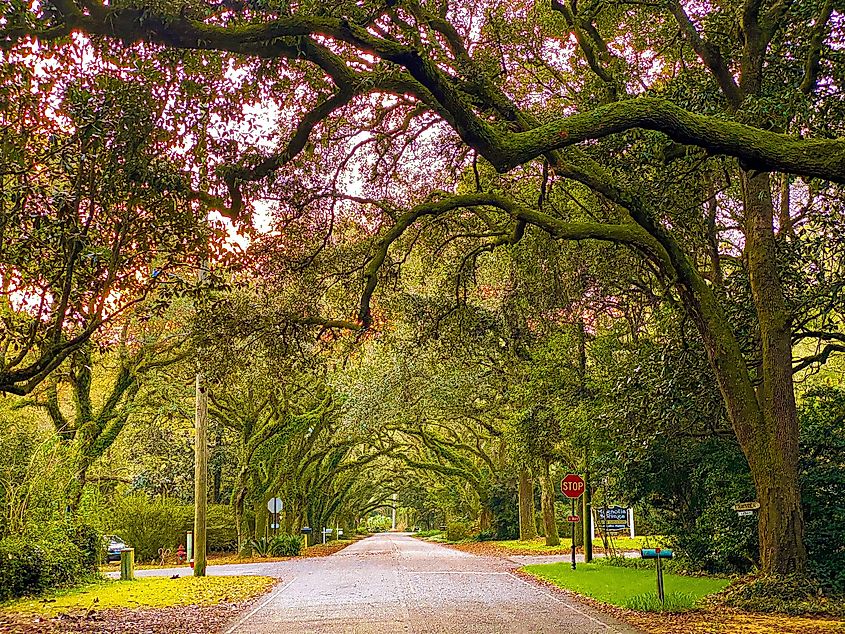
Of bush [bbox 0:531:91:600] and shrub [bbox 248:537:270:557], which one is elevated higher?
bush [bbox 0:531:91:600]

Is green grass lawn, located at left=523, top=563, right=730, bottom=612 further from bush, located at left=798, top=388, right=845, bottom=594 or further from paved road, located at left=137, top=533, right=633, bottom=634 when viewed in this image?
bush, located at left=798, top=388, right=845, bottom=594

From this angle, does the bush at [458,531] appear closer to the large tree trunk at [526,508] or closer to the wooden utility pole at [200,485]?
the large tree trunk at [526,508]

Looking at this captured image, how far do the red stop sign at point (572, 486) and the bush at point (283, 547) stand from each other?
741 inches

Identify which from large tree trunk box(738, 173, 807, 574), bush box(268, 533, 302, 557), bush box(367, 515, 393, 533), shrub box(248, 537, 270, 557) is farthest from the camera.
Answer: bush box(367, 515, 393, 533)

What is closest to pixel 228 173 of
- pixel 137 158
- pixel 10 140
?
pixel 137 158

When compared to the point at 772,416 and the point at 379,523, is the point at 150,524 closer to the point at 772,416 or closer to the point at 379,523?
the point at 772,416

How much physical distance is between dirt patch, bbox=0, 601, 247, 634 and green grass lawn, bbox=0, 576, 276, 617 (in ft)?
2.59

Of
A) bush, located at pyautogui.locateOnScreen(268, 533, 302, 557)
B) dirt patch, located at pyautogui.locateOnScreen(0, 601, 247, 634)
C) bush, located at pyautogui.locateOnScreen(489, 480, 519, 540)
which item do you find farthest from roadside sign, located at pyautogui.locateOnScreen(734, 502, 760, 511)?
bush, located at pyautogui.locateOnScreen(489, 480, 519, 540)

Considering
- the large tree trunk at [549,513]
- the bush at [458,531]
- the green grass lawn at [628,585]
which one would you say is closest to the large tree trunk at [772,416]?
the green grass lawn at [628,585]

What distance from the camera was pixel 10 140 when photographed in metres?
8.52

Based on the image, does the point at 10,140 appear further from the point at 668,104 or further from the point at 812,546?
the point at 812,546

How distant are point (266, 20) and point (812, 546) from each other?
12.0m

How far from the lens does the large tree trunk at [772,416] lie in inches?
512

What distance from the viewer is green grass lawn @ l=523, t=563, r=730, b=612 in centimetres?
1313
